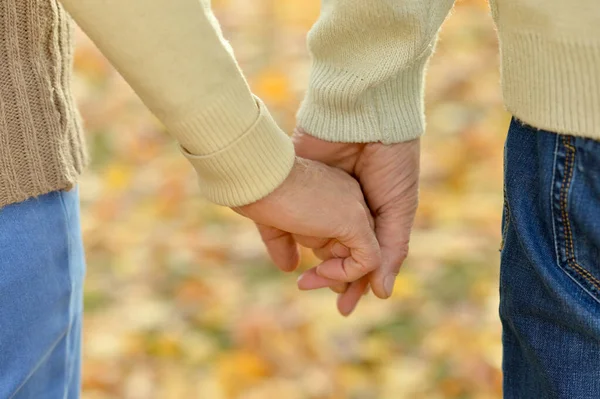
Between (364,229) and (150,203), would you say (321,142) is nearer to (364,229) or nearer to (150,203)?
(364,229)

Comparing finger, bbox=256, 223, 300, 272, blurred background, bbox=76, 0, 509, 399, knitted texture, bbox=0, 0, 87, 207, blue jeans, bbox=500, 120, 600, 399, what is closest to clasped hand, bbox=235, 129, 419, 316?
finger, bbox=256, 223, 300, 272

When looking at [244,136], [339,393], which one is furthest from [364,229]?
[339,393]

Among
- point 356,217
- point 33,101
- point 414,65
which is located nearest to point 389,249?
point 356,217

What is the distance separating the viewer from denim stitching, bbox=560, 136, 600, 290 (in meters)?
0.99

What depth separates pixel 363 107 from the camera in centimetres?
136

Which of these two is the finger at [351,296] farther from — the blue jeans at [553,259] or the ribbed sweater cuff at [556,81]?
the ribbed sweater cuff at [556,81]

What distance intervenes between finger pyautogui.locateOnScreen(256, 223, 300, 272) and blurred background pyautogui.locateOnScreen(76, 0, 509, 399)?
0.80 metres

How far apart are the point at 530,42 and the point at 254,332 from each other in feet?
5.17

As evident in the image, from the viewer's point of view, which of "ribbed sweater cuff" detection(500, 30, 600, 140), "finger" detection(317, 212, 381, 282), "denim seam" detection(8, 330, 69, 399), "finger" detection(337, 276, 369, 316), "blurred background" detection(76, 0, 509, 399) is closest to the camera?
"ribbed sweater cuff" detection(500, 30, 600, 140)

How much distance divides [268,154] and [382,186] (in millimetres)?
353

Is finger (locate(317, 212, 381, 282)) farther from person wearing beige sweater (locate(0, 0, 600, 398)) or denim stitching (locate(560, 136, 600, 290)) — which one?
denim stitching (locate(560, 136, 600, 290))

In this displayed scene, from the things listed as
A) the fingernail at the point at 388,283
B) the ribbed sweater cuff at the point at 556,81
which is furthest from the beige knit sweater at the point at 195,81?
the fingernail at the point at 388,283

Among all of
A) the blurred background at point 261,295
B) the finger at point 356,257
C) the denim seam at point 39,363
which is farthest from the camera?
the blurred background at point 261,295

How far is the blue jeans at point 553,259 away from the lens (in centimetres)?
99
